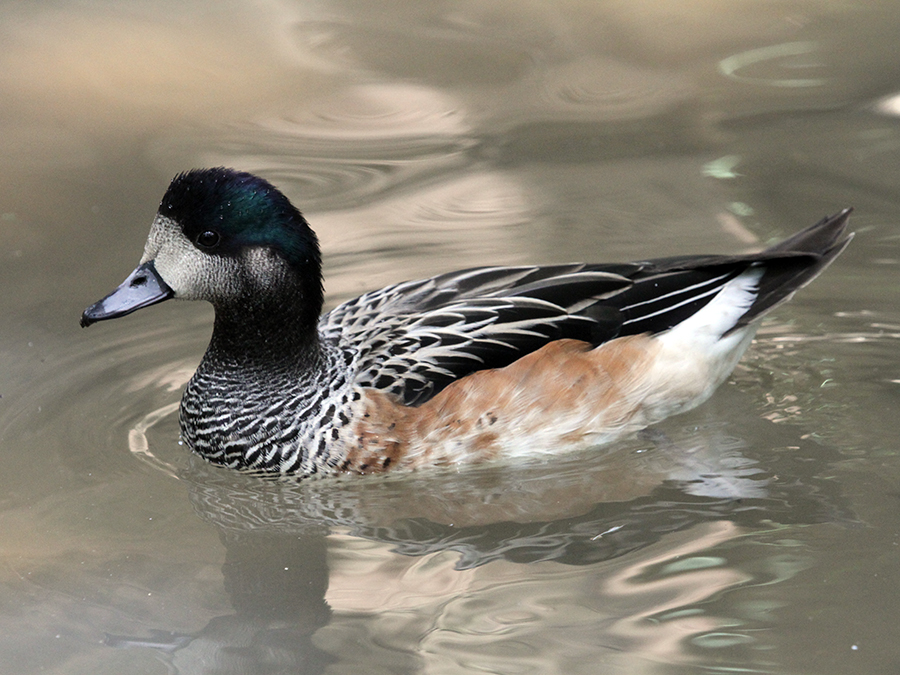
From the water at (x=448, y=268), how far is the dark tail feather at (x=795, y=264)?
621 millimetres

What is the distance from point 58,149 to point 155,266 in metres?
3.64

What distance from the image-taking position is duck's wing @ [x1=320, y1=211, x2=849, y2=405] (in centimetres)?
521

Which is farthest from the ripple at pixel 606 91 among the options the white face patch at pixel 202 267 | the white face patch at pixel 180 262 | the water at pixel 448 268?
the white face patch at pixel 180 262

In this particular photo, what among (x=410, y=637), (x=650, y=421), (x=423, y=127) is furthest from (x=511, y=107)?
(x=410, y=637)

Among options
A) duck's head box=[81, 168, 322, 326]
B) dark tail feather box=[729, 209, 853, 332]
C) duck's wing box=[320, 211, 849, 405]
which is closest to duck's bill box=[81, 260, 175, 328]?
duck's head box=[81, 168, 322, 326]

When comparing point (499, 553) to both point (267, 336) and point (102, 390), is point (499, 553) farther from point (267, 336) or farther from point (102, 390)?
point (102, 390)

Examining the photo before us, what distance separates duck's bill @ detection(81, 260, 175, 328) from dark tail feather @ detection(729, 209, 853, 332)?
2.57 metres

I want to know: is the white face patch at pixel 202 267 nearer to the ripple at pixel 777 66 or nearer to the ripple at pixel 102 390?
the ripple at pixel 102 390

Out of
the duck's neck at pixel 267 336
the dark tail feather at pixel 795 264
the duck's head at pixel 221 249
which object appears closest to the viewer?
the duck's head at pixel 221 249

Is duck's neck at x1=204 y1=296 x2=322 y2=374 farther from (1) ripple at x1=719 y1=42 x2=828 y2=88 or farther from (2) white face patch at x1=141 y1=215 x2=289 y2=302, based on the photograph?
(1) ripple at x1=719 y1=42 x2=828 y2=88

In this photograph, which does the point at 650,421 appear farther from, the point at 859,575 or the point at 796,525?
the point at 859,575

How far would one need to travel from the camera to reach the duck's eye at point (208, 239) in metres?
4.95

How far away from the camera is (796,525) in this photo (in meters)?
4.88

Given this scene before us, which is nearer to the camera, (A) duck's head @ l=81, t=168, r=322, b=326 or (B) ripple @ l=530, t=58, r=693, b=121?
(A) duck's head @ l=81, t=168, r=322, b=326
